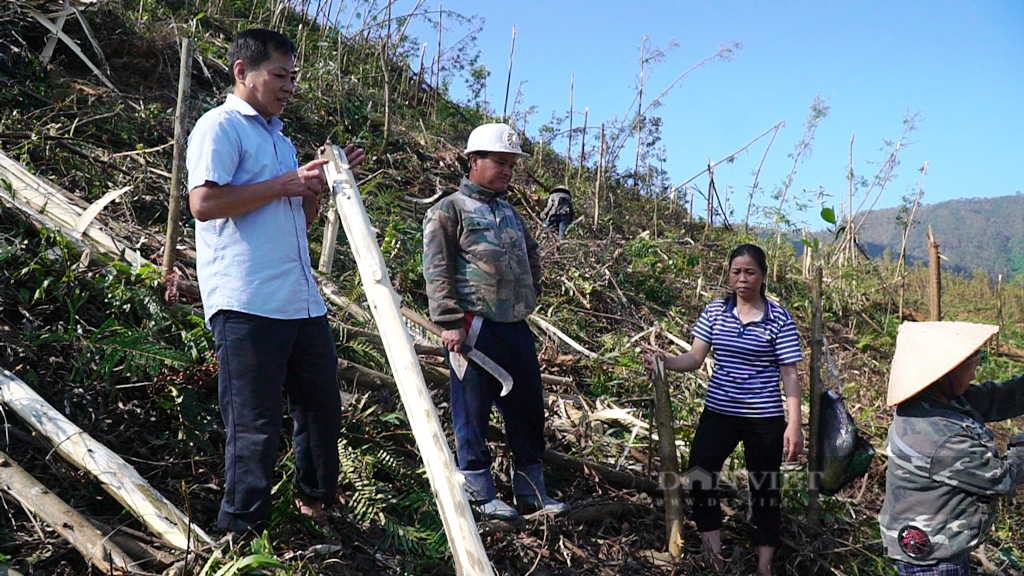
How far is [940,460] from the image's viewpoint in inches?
102

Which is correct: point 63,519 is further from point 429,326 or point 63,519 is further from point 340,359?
point 429,326

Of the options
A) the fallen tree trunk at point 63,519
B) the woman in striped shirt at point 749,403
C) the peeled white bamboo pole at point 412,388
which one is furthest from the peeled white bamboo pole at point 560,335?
the fallen tree trunk at point 63,519

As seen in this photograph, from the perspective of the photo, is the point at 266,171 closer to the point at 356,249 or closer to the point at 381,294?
the point at 356,249

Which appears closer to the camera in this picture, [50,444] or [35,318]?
[50,444]

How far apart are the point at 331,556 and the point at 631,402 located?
2.68 m

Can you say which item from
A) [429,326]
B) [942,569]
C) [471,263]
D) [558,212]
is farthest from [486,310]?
[558,212]

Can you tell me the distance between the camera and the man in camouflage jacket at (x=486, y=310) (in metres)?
3.14

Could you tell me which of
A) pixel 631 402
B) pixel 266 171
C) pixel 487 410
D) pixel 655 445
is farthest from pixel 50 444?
pixel 631 402

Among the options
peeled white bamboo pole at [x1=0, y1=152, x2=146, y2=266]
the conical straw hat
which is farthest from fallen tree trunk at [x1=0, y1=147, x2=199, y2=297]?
the conical straw hat

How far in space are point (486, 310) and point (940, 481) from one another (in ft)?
5.62

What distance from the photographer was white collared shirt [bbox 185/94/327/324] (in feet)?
7.61

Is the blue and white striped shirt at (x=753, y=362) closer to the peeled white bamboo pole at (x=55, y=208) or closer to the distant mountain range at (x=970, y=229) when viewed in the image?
the peeled white bamboo pole at (x=55, y=208)

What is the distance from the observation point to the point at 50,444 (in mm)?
2664

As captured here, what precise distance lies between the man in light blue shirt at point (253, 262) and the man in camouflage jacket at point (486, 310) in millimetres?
712
